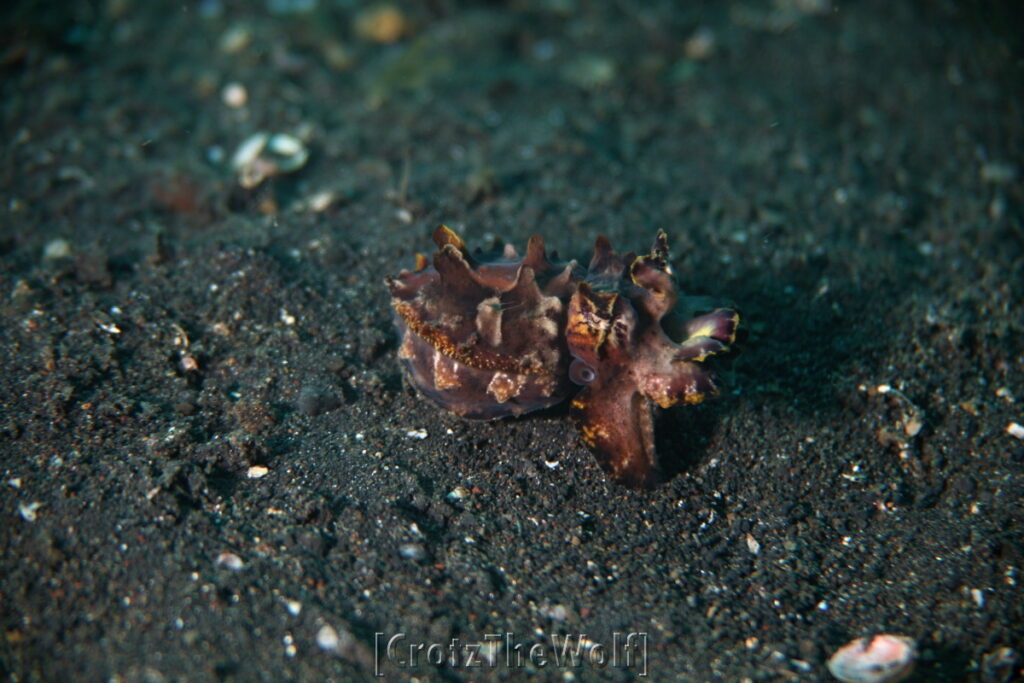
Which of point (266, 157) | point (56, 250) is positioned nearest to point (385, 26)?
point (266, 157)

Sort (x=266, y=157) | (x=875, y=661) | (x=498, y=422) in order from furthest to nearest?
(x=266, y=157) < (x=498, y=422) < (x=875, y=661)

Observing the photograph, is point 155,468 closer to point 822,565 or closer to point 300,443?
point 300,443

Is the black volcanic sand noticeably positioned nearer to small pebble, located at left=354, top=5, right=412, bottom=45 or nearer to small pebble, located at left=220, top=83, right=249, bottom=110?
small pebble, located at left=220, top=83, right=249, bottom=110

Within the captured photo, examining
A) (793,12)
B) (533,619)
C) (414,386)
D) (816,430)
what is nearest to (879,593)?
(816,430)

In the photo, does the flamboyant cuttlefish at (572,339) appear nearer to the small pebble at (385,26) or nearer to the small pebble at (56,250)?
the small pebble at (56,250)

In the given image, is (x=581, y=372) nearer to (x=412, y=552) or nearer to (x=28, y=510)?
(x=412, y=552)

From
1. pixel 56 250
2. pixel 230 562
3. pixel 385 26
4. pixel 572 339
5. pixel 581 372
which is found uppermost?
pixel 572 339

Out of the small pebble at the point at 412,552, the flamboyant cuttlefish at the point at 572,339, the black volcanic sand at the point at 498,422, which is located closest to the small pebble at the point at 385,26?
the black volcanic sand at the point at 498,422
